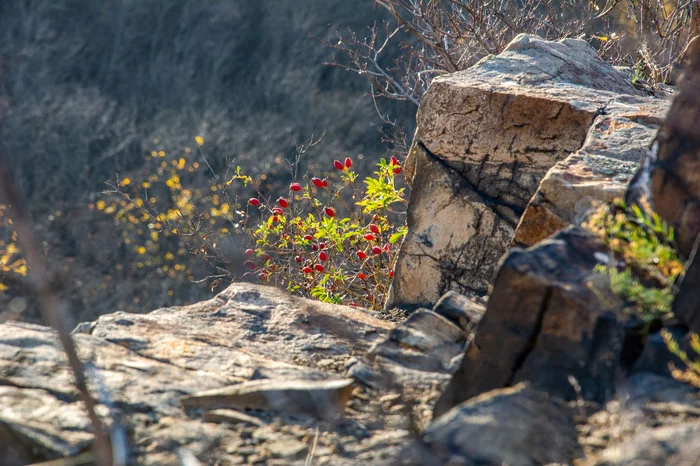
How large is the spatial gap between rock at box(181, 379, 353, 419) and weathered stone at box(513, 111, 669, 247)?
3.43 feet

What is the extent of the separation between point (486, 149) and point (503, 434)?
2.05 meters

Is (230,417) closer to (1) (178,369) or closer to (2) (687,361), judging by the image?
(1) (178,369)

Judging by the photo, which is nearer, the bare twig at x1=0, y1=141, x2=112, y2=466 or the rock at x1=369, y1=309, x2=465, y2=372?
the bare twig at x1=0, y1=141, x2=112, y2=466

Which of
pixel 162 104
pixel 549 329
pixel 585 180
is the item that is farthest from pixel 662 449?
pixel 162 104

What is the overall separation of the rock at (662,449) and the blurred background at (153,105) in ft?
25.2

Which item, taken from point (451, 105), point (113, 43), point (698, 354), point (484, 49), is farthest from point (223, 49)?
point (698, 354)

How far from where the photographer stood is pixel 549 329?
197 centimetres

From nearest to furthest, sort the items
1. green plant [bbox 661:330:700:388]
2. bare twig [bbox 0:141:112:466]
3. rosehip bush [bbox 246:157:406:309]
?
1. bare twig [bbox 0:141:112:466]
2. green plant [bbox 661:330:700:388]
3. rosehip bush [bbox 246:157:406:309]

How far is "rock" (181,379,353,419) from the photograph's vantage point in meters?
2.15

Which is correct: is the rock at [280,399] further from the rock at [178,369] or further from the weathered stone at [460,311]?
the weathered stone at [460,311]

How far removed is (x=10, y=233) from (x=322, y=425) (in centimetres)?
851

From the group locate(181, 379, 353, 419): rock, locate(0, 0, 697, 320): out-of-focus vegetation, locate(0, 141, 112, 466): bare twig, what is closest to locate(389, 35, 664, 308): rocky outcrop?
locate(181, 379, 353, 419): rock

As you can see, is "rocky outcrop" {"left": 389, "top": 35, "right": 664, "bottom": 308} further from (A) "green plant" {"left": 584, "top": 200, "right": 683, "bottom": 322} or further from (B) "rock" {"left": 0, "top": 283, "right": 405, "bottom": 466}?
(A) "green plant" {"left": 584, "top": 200, "right": 683, "bottom": 322}

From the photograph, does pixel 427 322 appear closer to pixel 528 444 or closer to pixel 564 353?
pixel 564 353
